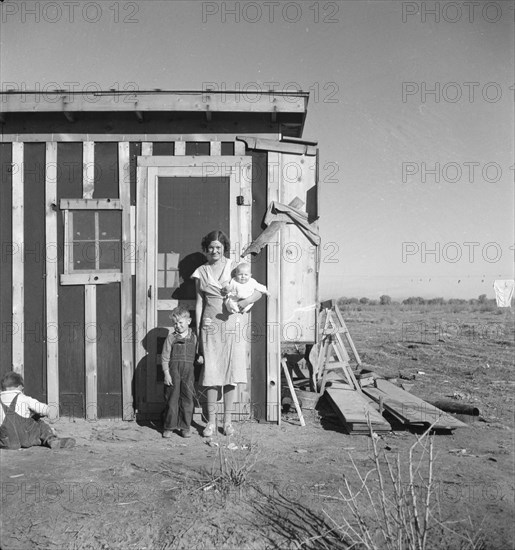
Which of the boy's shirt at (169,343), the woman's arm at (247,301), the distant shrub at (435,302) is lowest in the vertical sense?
the distant shrub at (435,302)

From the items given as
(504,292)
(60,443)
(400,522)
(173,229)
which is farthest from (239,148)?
(504,292)

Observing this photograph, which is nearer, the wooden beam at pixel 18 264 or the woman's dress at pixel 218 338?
the woman's dress at pixel 218 338

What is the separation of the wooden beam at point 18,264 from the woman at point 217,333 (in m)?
2.28

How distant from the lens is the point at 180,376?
5.51 m

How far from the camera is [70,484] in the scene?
4023 mm

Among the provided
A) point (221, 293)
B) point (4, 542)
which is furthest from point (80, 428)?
point (4, 542)

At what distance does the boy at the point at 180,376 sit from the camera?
5488 mm

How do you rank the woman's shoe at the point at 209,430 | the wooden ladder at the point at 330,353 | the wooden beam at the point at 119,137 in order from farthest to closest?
the wooden ladder at the point at 330,353 → the wooden beam at the point at 119,137 → the woman's shoe at the point at 209,430

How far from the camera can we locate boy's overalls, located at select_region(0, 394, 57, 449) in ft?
16.2

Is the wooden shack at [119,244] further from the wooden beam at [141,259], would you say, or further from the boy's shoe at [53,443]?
the boy's shoe at [53,443]

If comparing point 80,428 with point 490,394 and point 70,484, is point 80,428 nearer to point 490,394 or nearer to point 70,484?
point 70,484

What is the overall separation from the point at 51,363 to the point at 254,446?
110 inches

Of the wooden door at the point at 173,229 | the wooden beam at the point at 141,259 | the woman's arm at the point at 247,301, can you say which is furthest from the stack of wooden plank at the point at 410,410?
the wooden beam at the point at 141,259

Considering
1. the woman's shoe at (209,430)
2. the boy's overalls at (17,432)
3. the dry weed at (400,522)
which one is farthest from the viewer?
→ the woman's shoe at (209,430)
